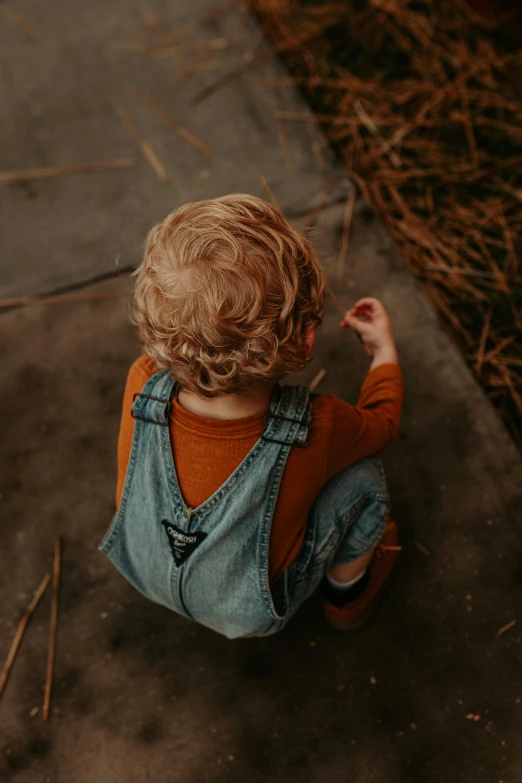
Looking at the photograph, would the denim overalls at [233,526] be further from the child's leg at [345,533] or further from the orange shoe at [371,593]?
the orange shoe at [371,593]

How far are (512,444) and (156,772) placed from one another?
1141mm

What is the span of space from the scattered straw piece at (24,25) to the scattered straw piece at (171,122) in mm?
399

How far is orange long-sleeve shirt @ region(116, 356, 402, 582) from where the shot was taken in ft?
3.80

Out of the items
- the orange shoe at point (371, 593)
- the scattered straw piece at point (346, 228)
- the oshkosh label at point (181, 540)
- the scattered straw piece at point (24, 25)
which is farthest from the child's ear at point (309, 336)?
the scattered straw piece at point (24, 25)

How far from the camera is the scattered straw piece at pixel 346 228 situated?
198 cm

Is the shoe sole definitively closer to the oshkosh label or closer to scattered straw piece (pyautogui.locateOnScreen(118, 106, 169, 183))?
the oshkosh label

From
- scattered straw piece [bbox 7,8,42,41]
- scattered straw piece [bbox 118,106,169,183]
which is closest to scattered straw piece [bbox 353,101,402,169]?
scattered straw piece [bbox 118,106,169,183]

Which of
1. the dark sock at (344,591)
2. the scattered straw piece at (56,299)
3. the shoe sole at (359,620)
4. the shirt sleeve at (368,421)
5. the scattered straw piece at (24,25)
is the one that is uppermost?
the scattered straw piece at (24,25)

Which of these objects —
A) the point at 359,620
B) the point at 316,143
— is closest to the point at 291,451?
the point at 359,620

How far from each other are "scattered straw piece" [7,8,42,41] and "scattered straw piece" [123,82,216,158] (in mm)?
399

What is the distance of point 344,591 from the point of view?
1.53 meters

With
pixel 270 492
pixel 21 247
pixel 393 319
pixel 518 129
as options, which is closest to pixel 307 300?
pixel 270 492

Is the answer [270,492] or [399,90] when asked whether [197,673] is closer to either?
[270,492]

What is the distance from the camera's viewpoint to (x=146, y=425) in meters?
1.21
